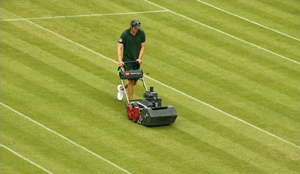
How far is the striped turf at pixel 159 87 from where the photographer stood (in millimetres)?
19812

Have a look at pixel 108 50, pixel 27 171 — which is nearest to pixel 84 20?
pixel 108 50

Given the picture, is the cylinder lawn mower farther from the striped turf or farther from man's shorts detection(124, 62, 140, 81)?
man's shorts detection(124, 62, 140, 81)

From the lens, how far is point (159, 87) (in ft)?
79.4

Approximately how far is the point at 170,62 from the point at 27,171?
8.25 metres

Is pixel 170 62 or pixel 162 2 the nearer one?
pixel 170 62

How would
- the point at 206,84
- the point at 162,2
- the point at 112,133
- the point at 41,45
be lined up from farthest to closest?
1. the point at 162,2
2. the point at 41,45
3. the point at 206,84
4. the point at 112,133

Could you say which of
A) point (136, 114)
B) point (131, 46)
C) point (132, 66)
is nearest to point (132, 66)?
point (132, 66)

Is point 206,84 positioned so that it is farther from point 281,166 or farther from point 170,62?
point 281,166

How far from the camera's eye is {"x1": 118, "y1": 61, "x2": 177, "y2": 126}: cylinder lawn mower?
69.2 feet

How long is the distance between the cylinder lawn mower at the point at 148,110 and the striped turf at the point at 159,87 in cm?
22

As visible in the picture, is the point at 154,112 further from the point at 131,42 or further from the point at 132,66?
the point at 131,42

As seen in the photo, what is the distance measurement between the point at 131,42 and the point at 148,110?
2.09 m

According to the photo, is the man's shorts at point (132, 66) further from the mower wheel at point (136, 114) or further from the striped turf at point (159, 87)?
the mower wheel at point (136, 114)

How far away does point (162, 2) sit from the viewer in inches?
1236
